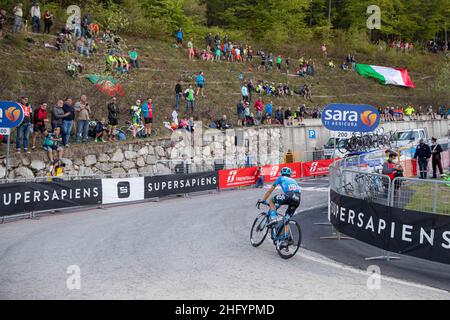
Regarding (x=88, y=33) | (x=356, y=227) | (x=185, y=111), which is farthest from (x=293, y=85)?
(x=356, y=227)

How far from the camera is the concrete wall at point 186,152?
2352 centimetres

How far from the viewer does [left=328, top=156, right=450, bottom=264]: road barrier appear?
33.0 feet

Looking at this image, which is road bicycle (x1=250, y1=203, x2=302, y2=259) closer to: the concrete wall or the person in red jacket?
the concrete wall

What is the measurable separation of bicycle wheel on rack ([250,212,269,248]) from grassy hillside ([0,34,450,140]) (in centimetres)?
1713

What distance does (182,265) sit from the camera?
33.4 feet

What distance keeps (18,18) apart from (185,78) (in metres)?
11.4

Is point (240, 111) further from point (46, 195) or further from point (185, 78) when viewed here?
point (46, 195)

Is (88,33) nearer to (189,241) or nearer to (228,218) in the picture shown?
(228,218)

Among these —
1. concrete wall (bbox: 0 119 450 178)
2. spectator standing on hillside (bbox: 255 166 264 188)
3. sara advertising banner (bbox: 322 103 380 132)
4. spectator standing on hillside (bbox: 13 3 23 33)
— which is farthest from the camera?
spectator standing on hillside (bbox: 13 3 23 33)

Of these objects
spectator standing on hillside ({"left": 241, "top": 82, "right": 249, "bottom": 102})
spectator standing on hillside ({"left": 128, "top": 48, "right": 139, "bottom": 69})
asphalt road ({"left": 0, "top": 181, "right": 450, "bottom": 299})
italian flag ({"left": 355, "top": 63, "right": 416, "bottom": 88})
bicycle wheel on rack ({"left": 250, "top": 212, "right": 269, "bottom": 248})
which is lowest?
asphalt road ({"left": 0, "top": 181, "right": 450, "bottom": 299})

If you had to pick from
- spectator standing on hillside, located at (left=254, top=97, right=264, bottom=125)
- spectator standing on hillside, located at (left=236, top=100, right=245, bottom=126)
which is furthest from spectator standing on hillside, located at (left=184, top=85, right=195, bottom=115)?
spectator standing on hillside, located at (left=254, top=97, right=264, bottom=125)

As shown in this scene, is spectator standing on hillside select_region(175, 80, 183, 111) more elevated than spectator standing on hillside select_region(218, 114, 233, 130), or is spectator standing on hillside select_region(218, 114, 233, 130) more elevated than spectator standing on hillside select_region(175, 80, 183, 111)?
spectator standing on hillside select_region(175, 80, 183, 111)

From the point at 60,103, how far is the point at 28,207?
20.6 ft

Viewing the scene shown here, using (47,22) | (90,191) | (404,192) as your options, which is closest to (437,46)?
(47,22)
